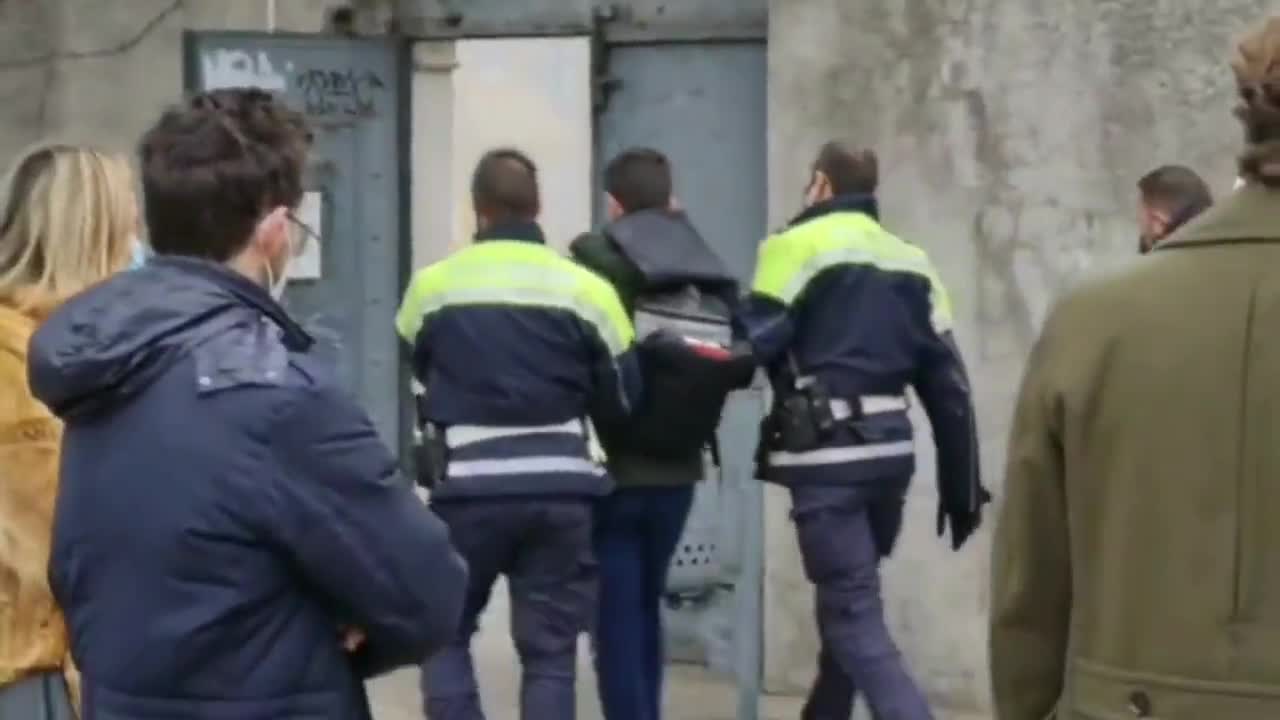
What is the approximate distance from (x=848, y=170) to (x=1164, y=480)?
4.00 m

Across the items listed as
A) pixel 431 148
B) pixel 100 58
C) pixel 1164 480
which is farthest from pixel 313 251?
pixel 1164 480

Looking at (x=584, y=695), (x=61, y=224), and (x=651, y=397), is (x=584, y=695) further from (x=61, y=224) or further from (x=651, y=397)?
(x=61, y=224)

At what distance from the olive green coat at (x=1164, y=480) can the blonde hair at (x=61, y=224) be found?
1.74m

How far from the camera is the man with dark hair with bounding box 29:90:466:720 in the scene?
3.03m

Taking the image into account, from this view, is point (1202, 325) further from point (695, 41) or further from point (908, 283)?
point (695, 41)

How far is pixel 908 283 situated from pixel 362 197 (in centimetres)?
310

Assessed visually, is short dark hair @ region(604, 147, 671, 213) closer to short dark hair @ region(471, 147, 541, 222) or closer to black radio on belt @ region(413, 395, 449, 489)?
short dark hair @ region(471, 147, 541, 222)

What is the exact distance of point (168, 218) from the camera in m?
3.18

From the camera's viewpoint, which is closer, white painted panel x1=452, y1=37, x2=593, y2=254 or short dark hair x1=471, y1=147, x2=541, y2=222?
short dark hair x1=471, y1=147, x2=541, y2=222

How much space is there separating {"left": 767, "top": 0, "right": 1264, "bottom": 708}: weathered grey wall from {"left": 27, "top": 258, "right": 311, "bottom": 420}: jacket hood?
204 inches

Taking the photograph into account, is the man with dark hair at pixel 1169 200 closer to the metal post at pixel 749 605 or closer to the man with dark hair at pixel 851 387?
the man with dark hair at pixel 851 387

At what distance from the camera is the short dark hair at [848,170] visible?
690cm

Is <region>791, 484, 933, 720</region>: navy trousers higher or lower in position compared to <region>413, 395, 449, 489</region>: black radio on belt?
lower

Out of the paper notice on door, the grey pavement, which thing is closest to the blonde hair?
the grey pavement
